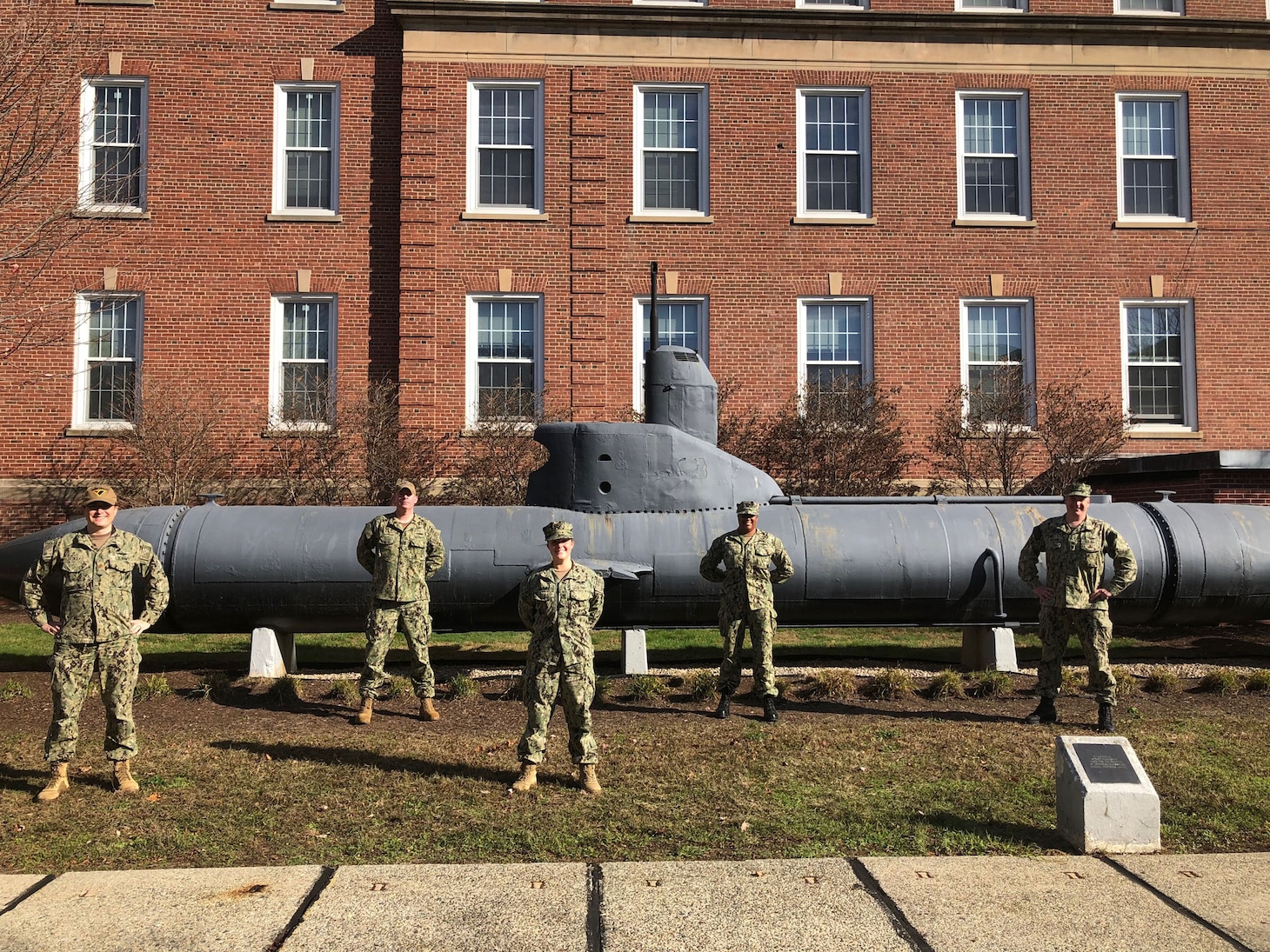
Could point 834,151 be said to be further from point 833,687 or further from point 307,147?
point 833,687

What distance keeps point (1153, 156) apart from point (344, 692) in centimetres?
1748

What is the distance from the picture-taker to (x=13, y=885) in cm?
508

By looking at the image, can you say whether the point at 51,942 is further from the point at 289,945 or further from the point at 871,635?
the point at 871,635

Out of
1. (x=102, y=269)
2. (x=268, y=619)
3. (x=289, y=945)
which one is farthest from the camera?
(x=102, y=269)

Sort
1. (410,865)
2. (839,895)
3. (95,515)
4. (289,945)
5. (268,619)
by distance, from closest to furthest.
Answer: (289,945)
(839,895)
(410,865)
(95,515)
(268,619)

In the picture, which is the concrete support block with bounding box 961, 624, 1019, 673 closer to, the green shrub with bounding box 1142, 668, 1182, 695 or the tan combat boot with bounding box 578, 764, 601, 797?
the green shrub with bounding box 1142, 668, 1182, 695

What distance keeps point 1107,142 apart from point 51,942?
786 inches

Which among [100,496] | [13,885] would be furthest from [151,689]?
[13,885]

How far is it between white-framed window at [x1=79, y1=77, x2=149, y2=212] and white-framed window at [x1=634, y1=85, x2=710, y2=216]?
28.9ft

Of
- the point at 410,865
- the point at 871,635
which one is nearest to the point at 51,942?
the point at 410,865

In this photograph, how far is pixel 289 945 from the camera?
4375 mm

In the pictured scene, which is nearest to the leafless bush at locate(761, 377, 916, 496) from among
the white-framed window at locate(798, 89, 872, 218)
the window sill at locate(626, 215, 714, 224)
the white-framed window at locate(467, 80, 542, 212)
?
the white-framed window at locate(798, 89, 872, 218)

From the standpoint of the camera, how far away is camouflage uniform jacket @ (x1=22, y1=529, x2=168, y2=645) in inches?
260

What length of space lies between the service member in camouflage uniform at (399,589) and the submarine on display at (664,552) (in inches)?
59.1
